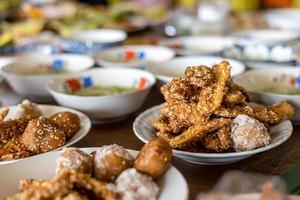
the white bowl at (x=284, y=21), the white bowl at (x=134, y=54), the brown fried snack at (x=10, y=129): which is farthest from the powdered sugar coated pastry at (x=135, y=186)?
the white bowl at (x=284, y=21)

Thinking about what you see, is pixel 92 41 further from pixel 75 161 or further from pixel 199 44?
pixel 75 161

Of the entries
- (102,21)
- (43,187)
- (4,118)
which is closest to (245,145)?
(43,187)

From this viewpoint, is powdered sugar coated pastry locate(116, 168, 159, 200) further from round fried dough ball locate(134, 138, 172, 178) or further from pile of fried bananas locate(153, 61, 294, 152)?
pile of fried bananas locate(153, 61, 294, 152)

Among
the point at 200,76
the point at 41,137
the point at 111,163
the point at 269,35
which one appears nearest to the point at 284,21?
the point at 269,35

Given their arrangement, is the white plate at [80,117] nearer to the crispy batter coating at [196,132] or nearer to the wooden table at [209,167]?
the wooden table at [209,167]

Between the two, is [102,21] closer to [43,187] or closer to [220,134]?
[220,134]
